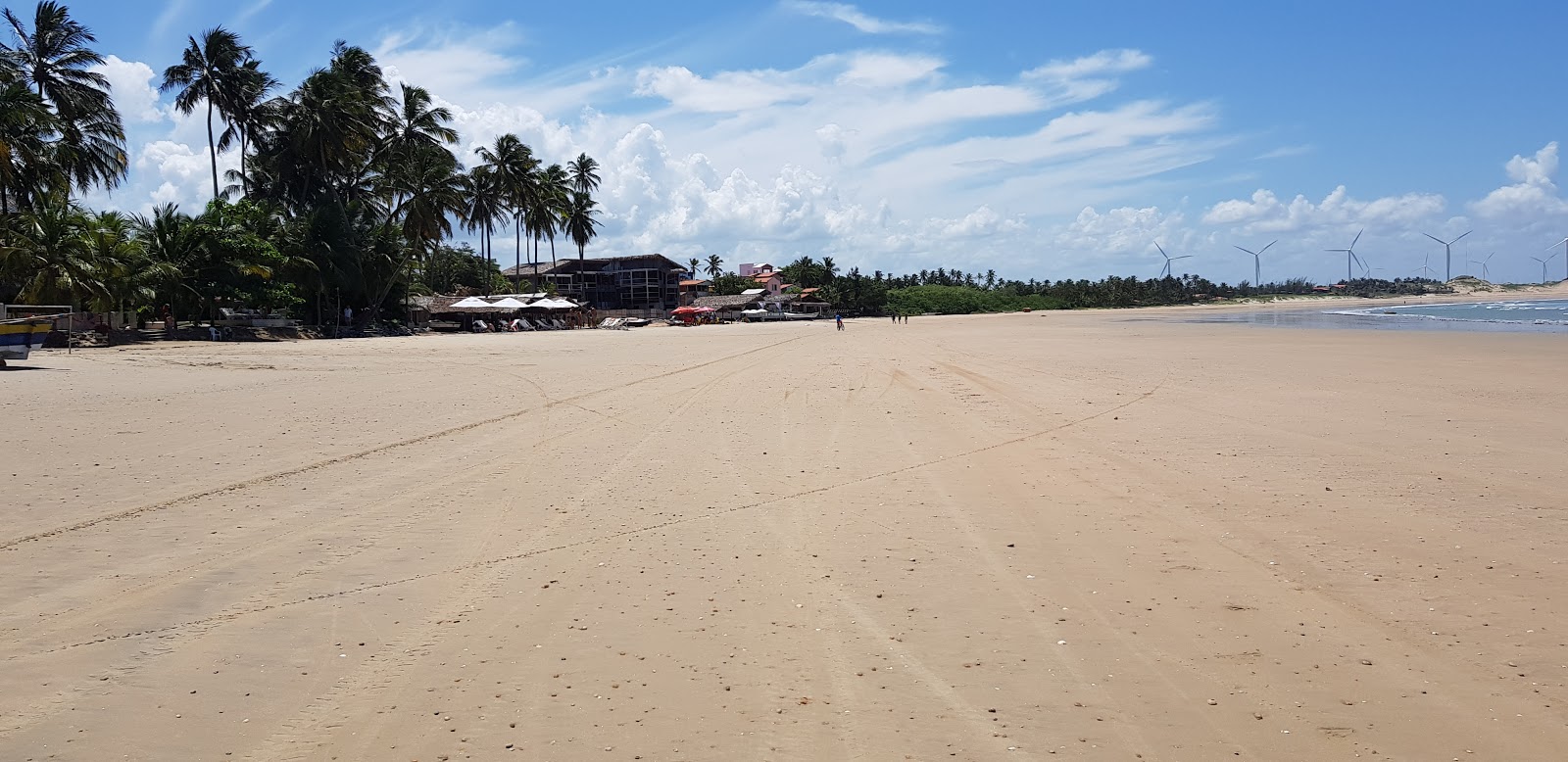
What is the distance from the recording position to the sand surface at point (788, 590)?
11.6ft

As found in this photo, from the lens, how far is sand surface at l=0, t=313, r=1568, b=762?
3.52 m

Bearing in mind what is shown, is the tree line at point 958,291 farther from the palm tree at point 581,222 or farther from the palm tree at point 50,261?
the palm tree at point 50,261

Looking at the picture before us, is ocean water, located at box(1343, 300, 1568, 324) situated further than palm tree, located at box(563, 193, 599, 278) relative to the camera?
No

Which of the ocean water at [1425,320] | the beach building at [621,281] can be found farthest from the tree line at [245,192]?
the ocean water at [1425,320]

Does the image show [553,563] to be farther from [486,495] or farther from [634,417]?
[634,417]

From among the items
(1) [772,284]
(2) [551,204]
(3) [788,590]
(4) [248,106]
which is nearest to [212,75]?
(4) [248,106]

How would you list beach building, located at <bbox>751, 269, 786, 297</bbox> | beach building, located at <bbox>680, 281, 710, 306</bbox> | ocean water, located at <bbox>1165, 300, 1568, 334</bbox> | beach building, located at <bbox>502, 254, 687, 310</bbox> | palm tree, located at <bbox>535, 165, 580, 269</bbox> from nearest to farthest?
ocean water, located at <bbox>1165, 300, 1568, 334</bbox>
palm tree, located at <bbox>535, 165, 580, 269</bbox>
beach building, located at <bbox>502, 254, 687, 310</bbox>
beach building, located at <bbox>680, 281, 710, 306</bbox>
beach building, located at <bbox>751, 269, 786, 297</bbox>

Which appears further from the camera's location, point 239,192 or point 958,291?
point 958,291

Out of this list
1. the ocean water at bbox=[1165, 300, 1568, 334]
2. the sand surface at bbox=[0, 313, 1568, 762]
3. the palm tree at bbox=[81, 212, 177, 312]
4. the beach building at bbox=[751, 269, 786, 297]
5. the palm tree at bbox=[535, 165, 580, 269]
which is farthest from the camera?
the beach building at bbox=[751, 269, 786, 297]

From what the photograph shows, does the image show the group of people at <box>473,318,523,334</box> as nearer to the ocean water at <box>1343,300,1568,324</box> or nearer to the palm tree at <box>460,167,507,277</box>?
the palm tree at <box>460,167,507,277</box>

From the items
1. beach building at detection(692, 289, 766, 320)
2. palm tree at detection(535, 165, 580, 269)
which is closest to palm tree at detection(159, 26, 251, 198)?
palm tree at detection(535, 165, 580, 269)

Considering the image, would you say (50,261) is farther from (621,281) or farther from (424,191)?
(621,281)

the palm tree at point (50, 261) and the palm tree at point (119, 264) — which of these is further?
the palm tree at point (119, 264)

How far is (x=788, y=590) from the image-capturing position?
511 cm
